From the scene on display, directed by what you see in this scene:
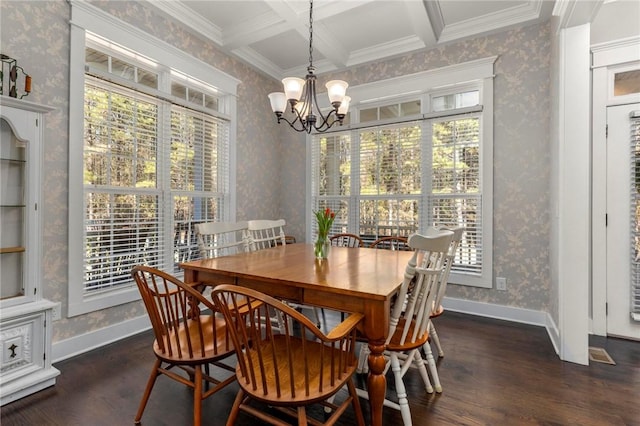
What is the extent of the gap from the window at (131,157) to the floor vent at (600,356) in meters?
3.67

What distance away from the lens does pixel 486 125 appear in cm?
330

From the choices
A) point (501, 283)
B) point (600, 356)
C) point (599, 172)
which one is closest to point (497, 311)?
point (501, 283)

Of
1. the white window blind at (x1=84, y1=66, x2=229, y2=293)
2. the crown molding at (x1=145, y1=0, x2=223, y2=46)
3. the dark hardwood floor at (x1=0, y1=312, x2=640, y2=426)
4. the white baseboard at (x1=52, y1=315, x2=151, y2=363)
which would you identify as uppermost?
the crown molding at (x1=145, y1=0, x2=223, y2=46)

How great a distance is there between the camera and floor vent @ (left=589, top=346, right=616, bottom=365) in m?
2.34

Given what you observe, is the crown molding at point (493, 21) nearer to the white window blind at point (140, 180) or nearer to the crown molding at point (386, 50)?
the crown molding at point (386, 50)

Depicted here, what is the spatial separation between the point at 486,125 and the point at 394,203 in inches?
50.2

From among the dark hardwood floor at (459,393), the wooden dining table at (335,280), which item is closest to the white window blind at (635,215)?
the dark hardwood floor at (459,393)

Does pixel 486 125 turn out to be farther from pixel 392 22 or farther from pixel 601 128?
pixel 392 22

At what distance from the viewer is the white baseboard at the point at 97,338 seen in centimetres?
235

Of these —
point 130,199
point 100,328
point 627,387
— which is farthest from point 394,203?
point 100,328

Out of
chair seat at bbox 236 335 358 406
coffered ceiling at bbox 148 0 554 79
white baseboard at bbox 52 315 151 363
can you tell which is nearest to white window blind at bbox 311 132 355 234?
coffered ceiling at bbox 148 0 554 79

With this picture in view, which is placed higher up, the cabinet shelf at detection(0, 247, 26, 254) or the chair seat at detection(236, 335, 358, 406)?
the cabinet shelf at detection(0, 247, 26, 254)

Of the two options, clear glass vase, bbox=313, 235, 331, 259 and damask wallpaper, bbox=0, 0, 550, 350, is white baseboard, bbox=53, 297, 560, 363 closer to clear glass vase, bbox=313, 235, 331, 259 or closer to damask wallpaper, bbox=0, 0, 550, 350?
damask wallpaper, bbox=0, 0, 550, 350

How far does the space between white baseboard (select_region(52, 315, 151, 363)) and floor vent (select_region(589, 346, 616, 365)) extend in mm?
3746
